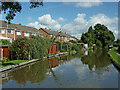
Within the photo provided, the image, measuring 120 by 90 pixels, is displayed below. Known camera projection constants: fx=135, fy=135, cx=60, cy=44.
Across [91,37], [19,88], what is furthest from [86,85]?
[91,37]

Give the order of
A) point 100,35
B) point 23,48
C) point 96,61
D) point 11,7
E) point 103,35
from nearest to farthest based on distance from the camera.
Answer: point 11,7
point 23,48
point 96,61
point 103,35
point 100,35

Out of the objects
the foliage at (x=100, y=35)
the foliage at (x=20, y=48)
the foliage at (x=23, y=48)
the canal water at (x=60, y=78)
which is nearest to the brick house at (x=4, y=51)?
the foliage at (x=23, y=48)

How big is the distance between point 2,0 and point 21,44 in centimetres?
1085

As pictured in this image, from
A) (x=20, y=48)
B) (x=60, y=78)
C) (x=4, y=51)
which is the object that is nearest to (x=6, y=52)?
(x=4, y=51)

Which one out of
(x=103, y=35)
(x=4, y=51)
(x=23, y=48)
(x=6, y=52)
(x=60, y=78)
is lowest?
(x=60, y=78)

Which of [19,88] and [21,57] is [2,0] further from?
[21,57]

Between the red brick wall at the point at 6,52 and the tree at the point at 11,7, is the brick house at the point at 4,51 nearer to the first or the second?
the red brick wall at the point at 6,52

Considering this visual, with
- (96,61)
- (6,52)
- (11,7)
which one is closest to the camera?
(11,7)

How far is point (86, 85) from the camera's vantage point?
10.2m

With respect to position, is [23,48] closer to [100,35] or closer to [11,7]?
[11,7]

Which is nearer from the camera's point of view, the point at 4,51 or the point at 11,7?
the point at 11,7

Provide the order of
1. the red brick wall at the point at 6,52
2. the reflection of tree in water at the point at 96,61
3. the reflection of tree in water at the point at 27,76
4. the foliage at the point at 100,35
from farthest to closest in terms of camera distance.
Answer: the foliage at the point at 100,35, the red brick wall at the point at 6,52, the reflection of tree in water at the point at 96,61, the reflection of tree in water at the point at 27,76

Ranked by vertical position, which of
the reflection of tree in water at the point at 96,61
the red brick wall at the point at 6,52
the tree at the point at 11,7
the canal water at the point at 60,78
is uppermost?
the tree at the point at 11,7

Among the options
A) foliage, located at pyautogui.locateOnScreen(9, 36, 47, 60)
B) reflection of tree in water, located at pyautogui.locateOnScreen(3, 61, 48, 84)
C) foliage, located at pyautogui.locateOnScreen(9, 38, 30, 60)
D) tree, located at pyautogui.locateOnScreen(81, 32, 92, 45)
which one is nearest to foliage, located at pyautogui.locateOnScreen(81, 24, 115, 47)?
tree, located at pyautogui.locateOnScreen(81, 32, 92, 45)
